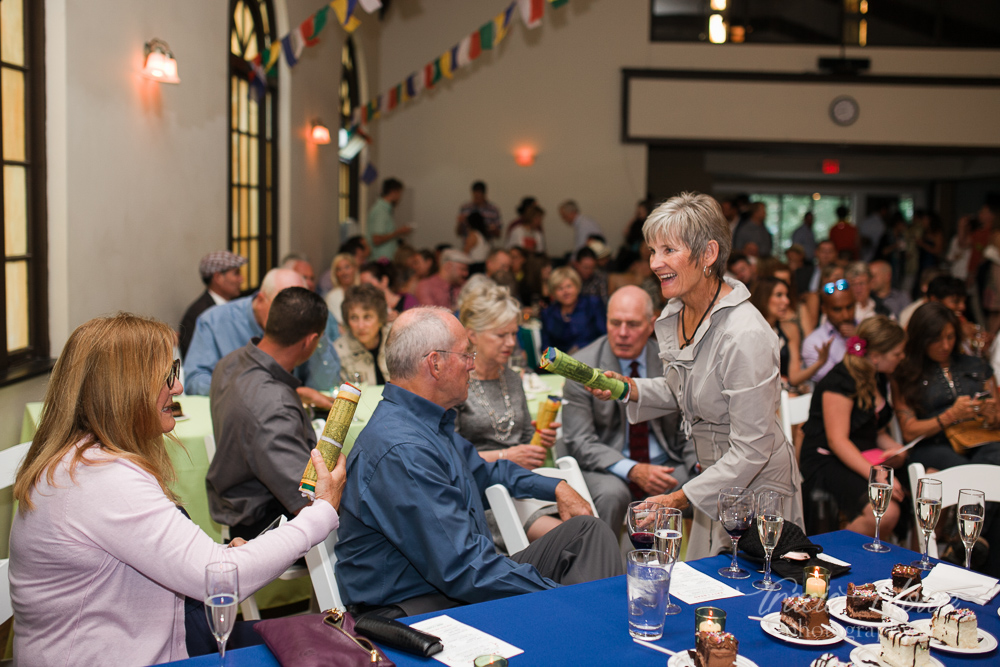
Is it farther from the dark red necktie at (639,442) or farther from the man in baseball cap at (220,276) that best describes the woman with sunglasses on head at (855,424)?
the man in baseball cap at (220,276)

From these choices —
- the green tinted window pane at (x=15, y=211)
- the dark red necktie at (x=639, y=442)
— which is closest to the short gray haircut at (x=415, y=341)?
the dark red necktie at (x=639, y=442)

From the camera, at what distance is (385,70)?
12.1 meters

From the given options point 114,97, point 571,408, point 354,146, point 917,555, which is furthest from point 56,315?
point 354,146

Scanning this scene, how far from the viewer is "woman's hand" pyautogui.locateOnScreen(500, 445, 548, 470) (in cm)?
323

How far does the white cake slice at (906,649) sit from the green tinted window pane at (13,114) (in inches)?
151

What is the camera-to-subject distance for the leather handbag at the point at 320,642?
1.48 metres

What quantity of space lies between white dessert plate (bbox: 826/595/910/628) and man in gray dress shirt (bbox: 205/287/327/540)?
1.63m

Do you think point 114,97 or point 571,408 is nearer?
point 571,408

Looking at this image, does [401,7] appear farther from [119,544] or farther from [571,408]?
[119,544]

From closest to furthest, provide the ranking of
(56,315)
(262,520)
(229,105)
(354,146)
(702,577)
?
(702,577) → (262,520) → (56,315) → (229,105) → (354,146)

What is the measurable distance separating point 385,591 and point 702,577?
82cm

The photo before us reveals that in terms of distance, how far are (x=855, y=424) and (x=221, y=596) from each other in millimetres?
3117

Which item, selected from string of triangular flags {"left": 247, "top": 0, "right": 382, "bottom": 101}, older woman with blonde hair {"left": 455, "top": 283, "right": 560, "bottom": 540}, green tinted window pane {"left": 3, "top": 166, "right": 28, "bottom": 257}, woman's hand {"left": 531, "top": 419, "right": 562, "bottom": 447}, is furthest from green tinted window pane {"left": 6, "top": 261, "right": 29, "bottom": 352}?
string of triangular flags {"left": 247, "top": 0, "right": 382, "bottom": 101}

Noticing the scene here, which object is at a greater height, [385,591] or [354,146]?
[354,146]
